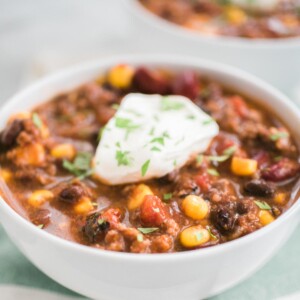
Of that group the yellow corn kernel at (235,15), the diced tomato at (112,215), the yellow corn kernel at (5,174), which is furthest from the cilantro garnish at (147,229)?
the yellow corn kernel at (235,15)

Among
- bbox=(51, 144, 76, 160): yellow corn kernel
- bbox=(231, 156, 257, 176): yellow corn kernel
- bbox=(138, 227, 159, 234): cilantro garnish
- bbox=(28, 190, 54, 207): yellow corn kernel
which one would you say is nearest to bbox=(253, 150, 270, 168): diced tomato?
bbox=(231, 156, 257, 176): yellow corn kernel

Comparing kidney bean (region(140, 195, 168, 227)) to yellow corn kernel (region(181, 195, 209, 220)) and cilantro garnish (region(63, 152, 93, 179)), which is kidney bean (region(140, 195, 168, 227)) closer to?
yellow corn kernel (region(181, 195, 209, 220))

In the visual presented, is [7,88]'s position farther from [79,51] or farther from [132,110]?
[132,110]

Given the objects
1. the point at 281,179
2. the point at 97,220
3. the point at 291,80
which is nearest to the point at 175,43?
the point at 291,80

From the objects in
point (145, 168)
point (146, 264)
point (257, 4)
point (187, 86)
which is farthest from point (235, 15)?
point (146, 264)

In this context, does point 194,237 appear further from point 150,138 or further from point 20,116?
point 20,116

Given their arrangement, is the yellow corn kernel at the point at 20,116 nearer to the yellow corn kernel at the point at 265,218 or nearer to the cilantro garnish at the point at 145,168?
the cilantro garnish at the point at 145,168
